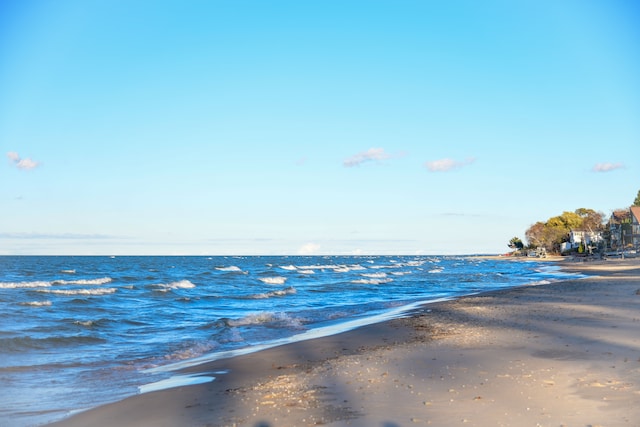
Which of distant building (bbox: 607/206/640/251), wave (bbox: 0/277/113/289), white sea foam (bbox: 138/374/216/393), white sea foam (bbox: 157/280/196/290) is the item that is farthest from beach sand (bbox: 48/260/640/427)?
distant building (bbox: 607/206/640/251)

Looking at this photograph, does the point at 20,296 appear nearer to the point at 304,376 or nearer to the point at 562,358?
the point at 304,376

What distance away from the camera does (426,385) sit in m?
8.83

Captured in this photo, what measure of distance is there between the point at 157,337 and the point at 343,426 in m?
13.6

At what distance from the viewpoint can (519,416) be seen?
6719 mm

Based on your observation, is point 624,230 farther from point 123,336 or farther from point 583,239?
point 123,336

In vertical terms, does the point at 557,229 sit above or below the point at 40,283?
above

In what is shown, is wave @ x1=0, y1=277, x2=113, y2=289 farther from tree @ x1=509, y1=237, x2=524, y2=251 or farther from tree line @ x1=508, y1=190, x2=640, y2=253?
tree @ x1=509, y1=237, x2=524, y2=251

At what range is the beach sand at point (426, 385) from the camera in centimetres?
703

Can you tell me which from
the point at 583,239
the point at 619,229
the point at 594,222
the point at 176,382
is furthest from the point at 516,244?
the point at 176,382

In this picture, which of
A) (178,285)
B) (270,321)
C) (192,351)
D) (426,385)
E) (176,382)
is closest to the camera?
(426,385)

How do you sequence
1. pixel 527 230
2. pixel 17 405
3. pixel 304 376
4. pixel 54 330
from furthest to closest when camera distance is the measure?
pixel 527 230 → pixel 54 330 → pixel 304 376 → pixel 17 405

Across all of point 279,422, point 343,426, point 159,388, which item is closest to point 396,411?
point 343,426

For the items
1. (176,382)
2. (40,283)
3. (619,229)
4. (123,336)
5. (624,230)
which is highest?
(619,229)

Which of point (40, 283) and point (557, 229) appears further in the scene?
point (557, 229)
